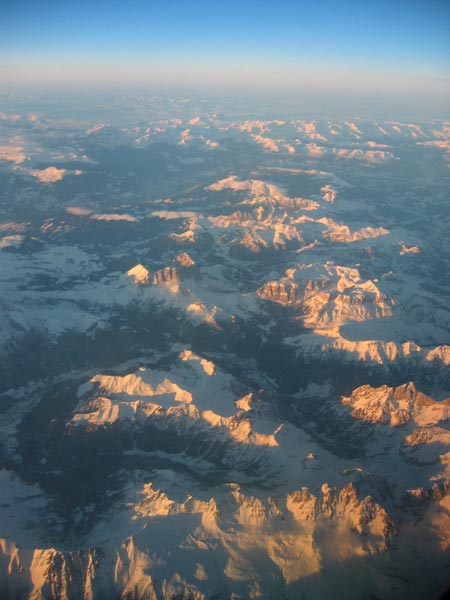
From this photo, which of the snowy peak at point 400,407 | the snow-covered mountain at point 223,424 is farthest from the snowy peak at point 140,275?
the snowy peak at point 400,407

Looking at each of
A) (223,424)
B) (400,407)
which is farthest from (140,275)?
(400,407)

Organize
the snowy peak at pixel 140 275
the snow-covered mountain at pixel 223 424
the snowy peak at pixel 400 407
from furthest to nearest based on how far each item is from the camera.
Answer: the snowy peak at pixel 140 275 < the snowy peak at pixel 400 407 < the snow-covered mountain at pixel 223 424

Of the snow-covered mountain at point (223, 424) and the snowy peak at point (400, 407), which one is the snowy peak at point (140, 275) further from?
the snowy peak at point (400, 407)

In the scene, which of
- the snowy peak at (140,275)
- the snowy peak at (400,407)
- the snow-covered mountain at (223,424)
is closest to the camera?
the snow-covered mountain at (223,424)

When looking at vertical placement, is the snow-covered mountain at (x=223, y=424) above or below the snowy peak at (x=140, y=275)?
below

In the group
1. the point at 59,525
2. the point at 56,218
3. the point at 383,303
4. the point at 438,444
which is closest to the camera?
the point at 59,525

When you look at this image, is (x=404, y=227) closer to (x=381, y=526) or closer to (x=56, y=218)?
(x=56, y=218)

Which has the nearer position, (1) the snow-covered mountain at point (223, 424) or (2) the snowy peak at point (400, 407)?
(1) the snow-covered mountain at point (223, 424)

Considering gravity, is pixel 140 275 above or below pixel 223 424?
above

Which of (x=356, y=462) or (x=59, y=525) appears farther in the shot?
(x=356, y=462)

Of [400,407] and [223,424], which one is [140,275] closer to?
[223,424]

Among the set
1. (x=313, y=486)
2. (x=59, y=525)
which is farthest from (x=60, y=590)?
(x=313, y=486)
